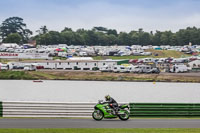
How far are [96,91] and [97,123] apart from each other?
36.6 m

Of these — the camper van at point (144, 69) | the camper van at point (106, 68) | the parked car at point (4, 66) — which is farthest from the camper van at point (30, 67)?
the camper van at point (144, 69)

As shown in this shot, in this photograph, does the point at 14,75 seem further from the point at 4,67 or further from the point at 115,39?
the point at 115,39

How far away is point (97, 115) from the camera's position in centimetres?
2120

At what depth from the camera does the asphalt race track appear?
18969 mm

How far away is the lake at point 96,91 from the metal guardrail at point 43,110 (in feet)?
79.6

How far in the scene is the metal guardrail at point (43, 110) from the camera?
71.7 ft

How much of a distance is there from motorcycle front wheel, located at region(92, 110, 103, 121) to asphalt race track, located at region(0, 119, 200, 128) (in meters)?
0.27

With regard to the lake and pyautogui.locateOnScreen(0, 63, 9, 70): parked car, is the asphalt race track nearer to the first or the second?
the lake

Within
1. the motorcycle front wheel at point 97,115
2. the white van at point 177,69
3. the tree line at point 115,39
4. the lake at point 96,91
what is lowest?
the lake at point 96,91

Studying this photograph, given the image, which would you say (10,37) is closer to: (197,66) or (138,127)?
(197,66)

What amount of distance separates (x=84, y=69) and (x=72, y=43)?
6014cm

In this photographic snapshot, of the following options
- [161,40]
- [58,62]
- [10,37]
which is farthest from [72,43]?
[58,62]

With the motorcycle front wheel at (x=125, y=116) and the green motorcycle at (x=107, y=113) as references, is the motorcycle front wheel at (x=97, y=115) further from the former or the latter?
the motorcycle front wheel at (x=125, y=116)

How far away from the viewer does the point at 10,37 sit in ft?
451
